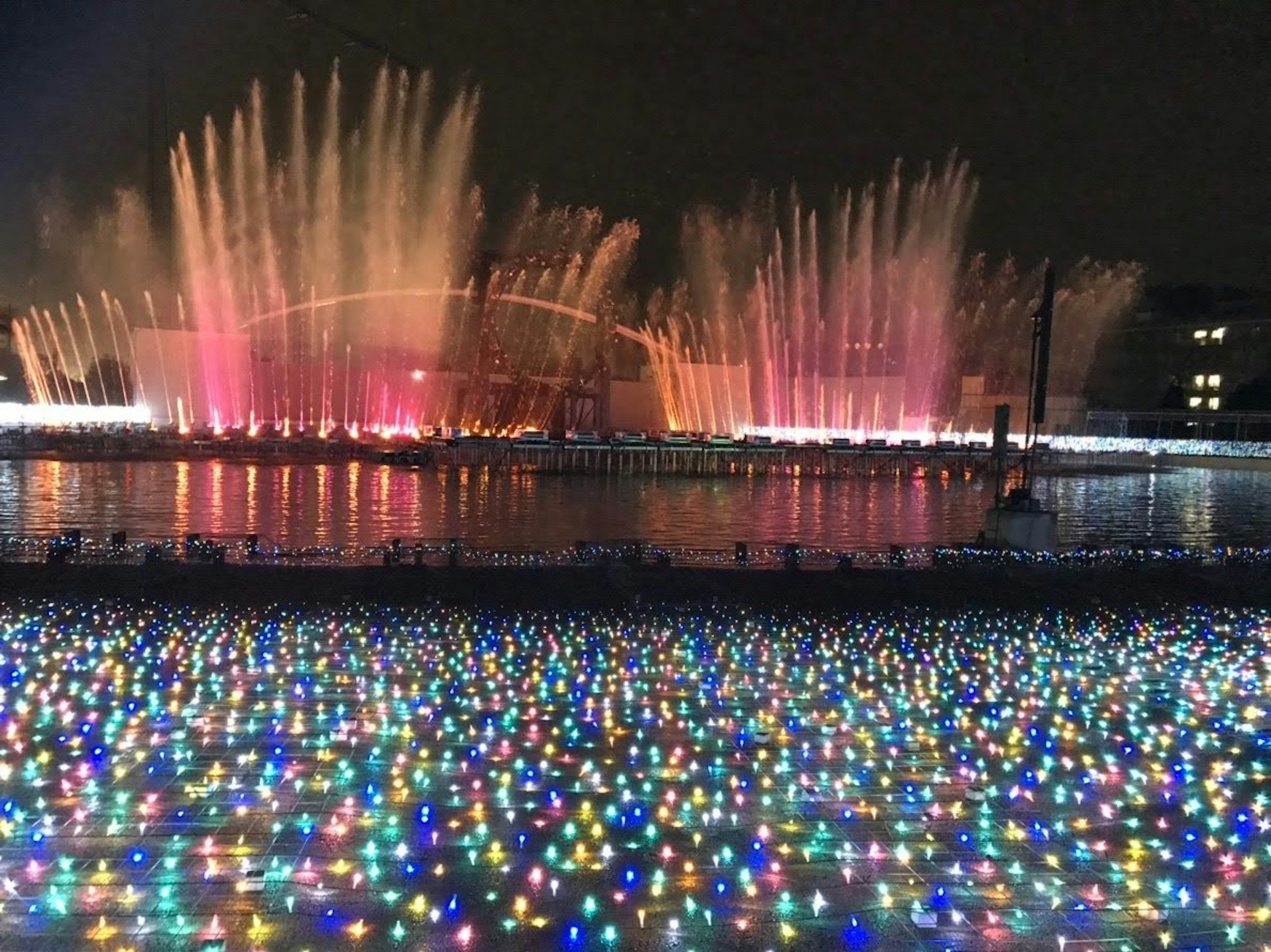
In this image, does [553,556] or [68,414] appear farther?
[68,414]

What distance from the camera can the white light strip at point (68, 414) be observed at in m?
54.3

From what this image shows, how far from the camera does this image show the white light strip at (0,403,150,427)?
5428cm

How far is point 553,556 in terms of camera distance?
46.4 ft

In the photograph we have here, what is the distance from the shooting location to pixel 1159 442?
57.9 m

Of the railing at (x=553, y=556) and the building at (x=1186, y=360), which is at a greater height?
the building at (x=1186, y=360)

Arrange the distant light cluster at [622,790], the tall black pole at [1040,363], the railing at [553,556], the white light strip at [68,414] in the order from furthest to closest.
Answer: the white light strip at [68,414], the tall black pole at [1040,363], the railing at [553,556], the distant light cluster at [622,790]

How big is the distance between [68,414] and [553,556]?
176 ft

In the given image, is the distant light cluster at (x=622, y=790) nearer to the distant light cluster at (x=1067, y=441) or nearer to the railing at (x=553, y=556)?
the railing at (x=553, y=556)

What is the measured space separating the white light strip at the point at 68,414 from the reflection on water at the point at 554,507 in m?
18.4

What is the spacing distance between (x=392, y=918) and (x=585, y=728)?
119 inches

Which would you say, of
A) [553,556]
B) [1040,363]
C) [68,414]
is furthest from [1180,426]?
[68,414]

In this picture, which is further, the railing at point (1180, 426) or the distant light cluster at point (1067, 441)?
the railing at point (1180, 426)

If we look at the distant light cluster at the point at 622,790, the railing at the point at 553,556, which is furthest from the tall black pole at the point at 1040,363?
the distant light cluster at the point at 622,790

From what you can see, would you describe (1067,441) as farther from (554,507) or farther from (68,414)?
(68,414)
